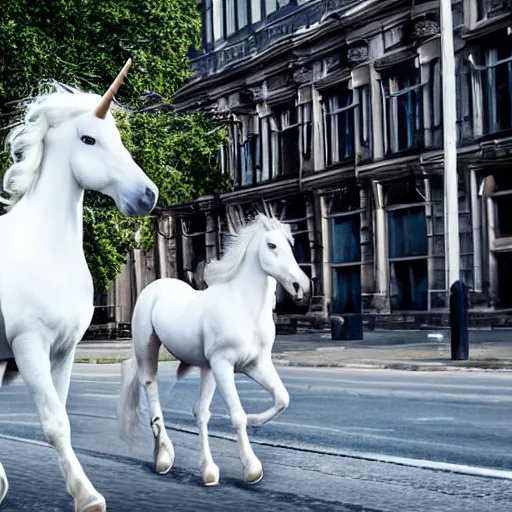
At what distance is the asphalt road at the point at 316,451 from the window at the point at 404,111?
4729 millimetres

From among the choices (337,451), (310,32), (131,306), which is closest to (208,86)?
(310,32)

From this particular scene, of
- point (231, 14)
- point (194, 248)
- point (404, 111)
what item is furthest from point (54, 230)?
point (231, 14)

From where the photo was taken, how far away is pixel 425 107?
676 inches

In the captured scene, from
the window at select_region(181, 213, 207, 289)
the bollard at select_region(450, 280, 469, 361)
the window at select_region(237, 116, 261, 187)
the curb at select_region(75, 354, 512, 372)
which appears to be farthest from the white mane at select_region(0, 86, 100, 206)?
the window at select_region(237, 116, 261, 187)

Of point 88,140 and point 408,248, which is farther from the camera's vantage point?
point 408,248

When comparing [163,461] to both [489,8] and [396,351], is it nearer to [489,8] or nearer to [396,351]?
[396,351]

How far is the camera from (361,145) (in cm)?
1798

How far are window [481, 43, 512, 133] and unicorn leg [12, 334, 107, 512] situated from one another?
41.6 feet

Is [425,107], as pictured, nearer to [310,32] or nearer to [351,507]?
[310,32]

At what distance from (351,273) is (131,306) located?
12.4 ft

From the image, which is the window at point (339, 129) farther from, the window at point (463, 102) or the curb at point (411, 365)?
the curb at point (411, 365)

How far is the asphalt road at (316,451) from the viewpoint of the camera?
600 cm

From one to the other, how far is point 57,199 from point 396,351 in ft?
35.9

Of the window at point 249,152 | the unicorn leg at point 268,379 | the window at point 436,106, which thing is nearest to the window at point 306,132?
the window at point 249,152
